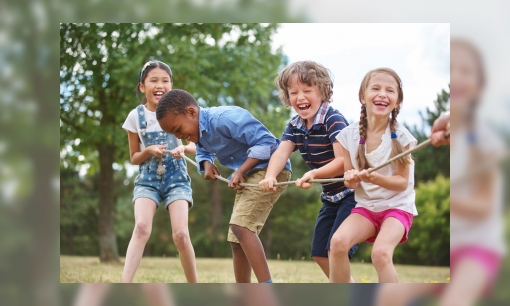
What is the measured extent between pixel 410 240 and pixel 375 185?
5.49 m

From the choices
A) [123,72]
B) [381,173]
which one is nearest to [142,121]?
[381,173]

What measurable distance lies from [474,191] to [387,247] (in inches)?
41.1

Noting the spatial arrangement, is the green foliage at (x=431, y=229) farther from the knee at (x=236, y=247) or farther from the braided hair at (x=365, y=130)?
the knee at (x=236, y=247)

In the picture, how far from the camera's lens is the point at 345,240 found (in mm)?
3287

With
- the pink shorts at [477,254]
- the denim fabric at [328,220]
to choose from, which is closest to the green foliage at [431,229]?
the pink shorts at [477,254]

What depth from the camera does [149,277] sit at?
5281mm

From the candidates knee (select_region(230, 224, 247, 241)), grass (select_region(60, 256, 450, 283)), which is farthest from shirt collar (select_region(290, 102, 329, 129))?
grass (select_region(60, 256, 450, 283))

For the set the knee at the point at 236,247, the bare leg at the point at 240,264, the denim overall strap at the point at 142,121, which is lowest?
the bare leg at the point at 240,264

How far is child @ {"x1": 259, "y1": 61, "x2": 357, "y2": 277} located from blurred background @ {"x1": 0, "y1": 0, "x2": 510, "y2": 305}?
1.16ft

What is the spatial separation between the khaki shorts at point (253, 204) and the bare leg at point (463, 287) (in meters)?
1.21

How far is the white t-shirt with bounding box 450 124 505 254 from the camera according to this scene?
3.91 meters

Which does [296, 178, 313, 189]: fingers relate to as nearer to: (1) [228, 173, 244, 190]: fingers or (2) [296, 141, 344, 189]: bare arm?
(2) [296, 141, 344, 189]: bare arm

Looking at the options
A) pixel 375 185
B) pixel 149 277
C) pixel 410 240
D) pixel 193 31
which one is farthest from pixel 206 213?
pixel 375 185

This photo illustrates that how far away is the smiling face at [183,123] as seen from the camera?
374 cm
